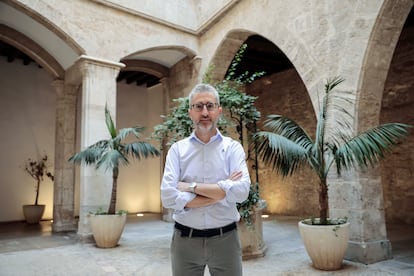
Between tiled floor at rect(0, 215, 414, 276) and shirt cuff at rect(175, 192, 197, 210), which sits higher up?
shirt cuff at rect(175, 192, 197, 210)

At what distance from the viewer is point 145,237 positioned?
6270 mm

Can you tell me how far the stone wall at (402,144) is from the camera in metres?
7.12

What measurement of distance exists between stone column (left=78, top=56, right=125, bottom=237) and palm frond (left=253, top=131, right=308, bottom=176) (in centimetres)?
337

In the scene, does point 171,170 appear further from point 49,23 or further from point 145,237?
point 49,23

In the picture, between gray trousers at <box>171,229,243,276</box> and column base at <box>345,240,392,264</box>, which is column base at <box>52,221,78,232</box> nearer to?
column base at <box>345,240,392,264</box>

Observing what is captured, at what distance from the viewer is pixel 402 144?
23.9 feet

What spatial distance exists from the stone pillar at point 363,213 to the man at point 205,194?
3.01 m

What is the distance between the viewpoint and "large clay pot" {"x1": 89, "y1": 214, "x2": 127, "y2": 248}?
5.29 meters

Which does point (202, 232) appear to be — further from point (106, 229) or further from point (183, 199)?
point (106, 229)

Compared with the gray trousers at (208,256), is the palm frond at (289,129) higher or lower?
higher

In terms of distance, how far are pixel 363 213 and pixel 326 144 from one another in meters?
0.96

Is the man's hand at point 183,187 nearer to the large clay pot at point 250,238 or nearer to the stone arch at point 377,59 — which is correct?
the large clay pot at point 250,238

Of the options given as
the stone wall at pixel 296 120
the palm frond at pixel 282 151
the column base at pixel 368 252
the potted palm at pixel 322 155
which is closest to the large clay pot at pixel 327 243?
the potted palm at pixel 322 155

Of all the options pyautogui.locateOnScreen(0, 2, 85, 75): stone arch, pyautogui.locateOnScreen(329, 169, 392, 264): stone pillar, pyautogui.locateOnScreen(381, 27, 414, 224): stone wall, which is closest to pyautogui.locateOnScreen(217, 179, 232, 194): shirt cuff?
pyautogui.locateOnScreen(329, 169, 392, 264): stone pillar
